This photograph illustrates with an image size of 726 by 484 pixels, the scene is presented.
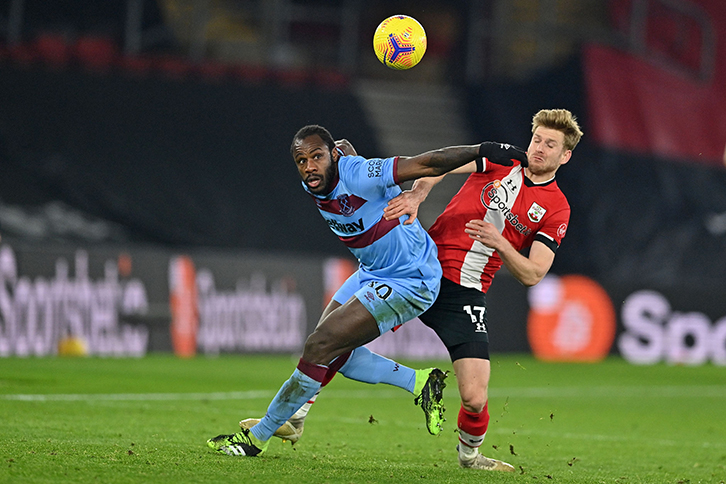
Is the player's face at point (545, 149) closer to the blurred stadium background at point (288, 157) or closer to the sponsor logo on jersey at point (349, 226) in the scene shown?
the sponsor logo on jersey at point (349, 226)

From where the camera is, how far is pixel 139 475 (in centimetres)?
523

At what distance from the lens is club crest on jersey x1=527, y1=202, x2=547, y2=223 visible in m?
6.63

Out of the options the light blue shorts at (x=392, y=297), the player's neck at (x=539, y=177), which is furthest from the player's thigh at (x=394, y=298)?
the player's neck at (x=539, y=177)

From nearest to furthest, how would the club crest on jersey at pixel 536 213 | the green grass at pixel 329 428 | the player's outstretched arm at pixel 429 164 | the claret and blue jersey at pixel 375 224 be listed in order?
the green grass at pixel 329 428
the player's outstretched arm at pixel 429 164
the claret and blue jersey at pixel 375 224
the club crest on jersey at pixel 536 213

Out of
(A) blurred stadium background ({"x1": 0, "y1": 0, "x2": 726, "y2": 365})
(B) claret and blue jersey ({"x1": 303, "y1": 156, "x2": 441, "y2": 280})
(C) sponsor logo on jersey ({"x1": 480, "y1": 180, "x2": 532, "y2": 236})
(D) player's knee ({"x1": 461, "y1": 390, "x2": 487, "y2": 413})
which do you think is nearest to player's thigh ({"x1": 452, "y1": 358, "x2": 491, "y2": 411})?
(D) player's knee ({"x1": 461, "y1": 390, "x2": 487, "y2": 413})

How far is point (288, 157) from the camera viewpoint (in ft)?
61.0

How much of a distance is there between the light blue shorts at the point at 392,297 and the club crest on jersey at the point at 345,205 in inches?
17.9

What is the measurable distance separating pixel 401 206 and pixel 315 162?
55 centimetres

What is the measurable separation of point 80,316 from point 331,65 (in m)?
9.72

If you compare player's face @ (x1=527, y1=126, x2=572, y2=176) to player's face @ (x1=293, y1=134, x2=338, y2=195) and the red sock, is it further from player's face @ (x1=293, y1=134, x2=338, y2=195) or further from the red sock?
the red sock

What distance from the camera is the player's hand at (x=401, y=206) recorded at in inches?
237

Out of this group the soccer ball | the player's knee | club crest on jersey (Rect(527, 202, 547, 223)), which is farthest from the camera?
the soccer ball

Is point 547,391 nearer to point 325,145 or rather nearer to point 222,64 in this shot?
point 325,145

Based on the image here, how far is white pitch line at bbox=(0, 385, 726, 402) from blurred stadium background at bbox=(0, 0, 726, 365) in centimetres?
358
